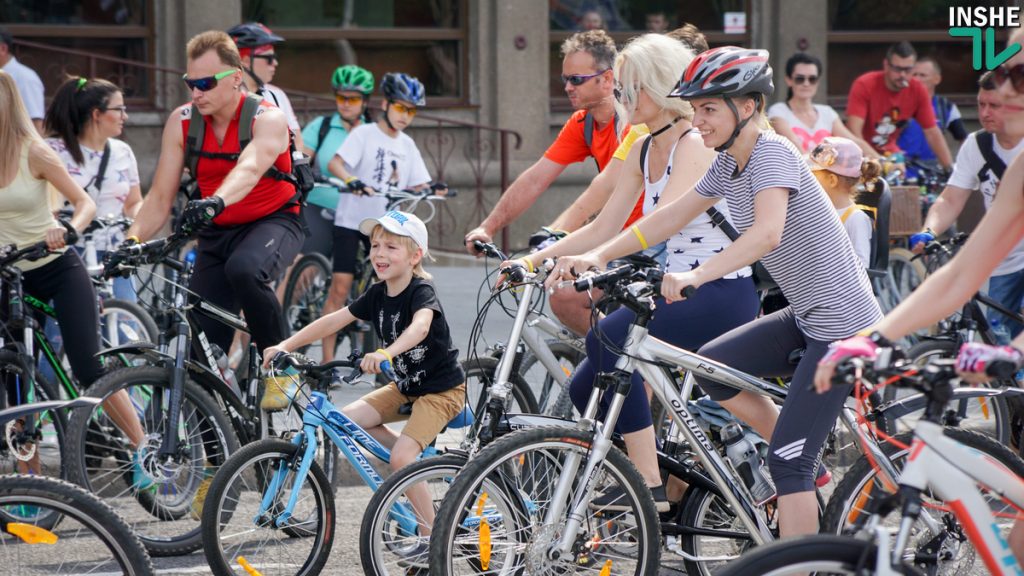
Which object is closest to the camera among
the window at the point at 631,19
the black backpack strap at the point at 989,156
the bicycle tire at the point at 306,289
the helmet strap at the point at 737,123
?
the helmet strap at the point at 737,123

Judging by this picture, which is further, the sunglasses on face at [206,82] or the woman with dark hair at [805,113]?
the woman with dark hair at [805,113]

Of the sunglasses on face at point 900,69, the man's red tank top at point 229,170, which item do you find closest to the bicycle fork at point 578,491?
the man's red tank top at point 229,170

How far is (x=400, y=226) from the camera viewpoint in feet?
17.2

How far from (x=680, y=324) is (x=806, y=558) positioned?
1989 mm

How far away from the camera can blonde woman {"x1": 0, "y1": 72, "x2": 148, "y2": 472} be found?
602 centimetres

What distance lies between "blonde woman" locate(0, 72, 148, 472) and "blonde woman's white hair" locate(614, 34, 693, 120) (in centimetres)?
246

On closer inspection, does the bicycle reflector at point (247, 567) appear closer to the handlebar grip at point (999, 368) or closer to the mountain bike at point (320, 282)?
the handlebar grip at point (999, 368)

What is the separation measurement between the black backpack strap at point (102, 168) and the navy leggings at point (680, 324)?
12.2 feet

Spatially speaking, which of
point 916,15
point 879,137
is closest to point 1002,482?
point 879,137

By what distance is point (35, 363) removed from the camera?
5.95 meters

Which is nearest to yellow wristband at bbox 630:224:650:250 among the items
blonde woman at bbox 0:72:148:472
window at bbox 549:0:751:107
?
blonde woman at bbox 0:72:148:472

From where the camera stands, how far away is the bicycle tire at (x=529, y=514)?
414 cm

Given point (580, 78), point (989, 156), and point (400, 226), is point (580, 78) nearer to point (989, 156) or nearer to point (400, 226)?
point (400, 226)

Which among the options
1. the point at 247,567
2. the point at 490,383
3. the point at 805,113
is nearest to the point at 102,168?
Result: the point at 490,383
